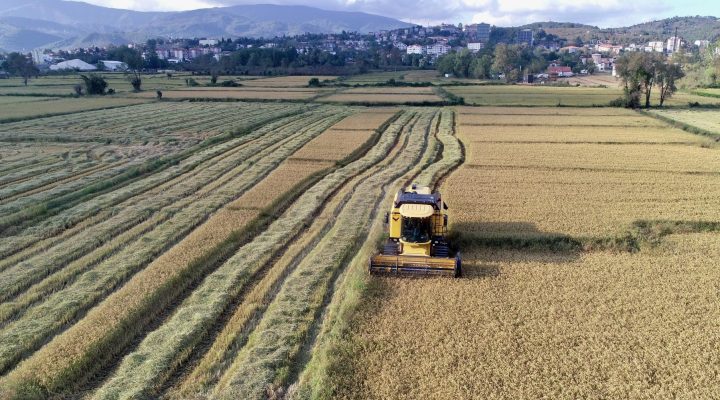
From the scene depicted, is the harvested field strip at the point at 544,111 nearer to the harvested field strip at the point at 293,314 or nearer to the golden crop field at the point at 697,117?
the golden crop field at the point at 697,117

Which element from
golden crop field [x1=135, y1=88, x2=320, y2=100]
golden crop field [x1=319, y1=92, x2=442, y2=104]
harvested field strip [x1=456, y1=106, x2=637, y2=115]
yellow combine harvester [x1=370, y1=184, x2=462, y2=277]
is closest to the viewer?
yellow combine harvester [x1=370, y1=184, x2=462, y2=277]

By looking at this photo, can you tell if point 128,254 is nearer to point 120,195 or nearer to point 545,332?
point 120,195

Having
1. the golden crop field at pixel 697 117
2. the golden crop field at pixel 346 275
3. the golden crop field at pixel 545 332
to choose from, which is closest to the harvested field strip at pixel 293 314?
the golden crop field at pixel 346 275

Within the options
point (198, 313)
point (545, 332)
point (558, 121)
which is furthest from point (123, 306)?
point (558, 121)

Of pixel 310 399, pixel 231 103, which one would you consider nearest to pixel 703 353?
pixel 310 399

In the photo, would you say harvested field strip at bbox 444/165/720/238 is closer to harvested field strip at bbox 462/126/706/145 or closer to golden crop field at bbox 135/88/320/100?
harvested field strip at bbox 462/126/706/145

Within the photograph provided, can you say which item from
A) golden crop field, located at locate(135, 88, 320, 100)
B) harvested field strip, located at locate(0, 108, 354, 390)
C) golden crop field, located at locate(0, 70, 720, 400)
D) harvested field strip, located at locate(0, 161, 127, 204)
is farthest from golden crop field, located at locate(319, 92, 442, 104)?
harvested field strip, located at locate(0, 108, 354, 390)
